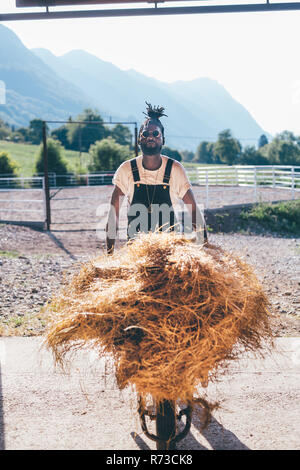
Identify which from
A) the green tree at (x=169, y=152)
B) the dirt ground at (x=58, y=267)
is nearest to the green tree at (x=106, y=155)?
the green tree at (x=169, y=152)

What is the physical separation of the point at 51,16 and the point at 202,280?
378cm

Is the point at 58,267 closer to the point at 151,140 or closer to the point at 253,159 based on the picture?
the point at 151,140

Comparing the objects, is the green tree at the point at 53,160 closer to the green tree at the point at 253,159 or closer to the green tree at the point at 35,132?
the green tree at the point at 253,159

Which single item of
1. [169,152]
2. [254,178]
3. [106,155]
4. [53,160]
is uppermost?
[106,155]

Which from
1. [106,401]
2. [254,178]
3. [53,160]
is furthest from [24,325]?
[53,160]

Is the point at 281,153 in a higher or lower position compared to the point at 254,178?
higher

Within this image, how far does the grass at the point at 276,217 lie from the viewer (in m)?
12.9

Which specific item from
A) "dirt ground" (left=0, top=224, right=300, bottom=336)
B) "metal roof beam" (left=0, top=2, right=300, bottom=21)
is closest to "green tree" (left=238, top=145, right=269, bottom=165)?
"dirt ground" (left=0, top=224, right=300, bottom=336)

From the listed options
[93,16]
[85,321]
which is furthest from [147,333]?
[93,16]

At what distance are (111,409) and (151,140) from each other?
1.85m

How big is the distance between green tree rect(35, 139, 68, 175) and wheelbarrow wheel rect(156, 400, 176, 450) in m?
35.0

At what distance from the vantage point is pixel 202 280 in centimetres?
212

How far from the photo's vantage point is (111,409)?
10.2ft

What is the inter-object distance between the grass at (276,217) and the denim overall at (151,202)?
10227mm
